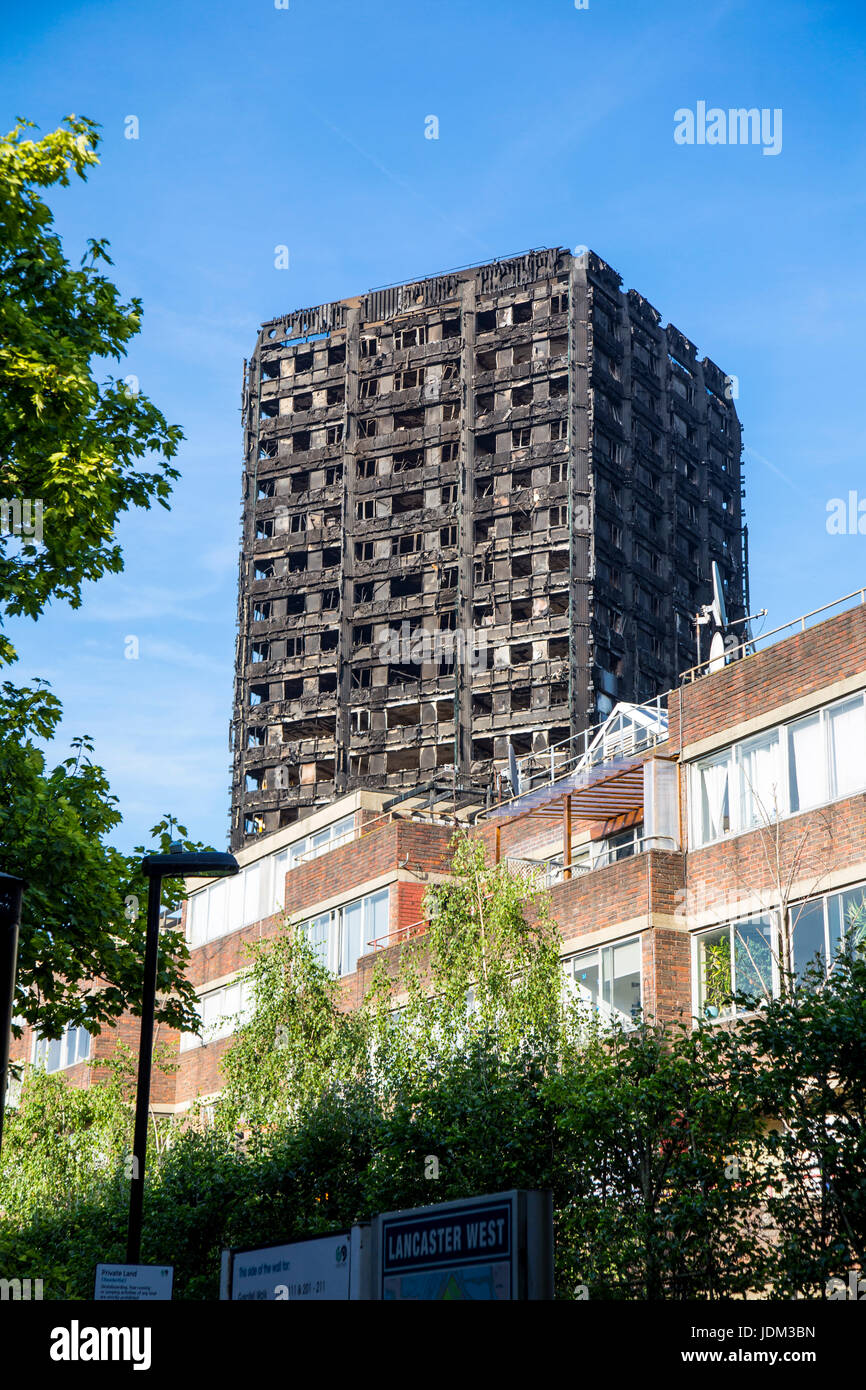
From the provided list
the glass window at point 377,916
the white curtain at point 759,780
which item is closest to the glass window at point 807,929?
the white curtain at point 759,780

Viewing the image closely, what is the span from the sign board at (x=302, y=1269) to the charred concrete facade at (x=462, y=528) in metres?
70.3

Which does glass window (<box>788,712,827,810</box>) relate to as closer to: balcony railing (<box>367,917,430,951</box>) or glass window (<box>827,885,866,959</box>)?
glass window (<box>827,885,866,959</box>)

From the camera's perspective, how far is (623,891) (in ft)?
113

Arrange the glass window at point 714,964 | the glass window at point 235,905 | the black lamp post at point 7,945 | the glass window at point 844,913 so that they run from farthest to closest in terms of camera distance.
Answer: the glass window at point 235,905 → the glass window at point 714,964 → the glass window at point 844,913 → the black lamp post at point 7,945

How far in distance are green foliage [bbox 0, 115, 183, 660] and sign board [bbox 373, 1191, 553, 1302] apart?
428 inches

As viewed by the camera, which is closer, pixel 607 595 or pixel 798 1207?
pixel 798 1207

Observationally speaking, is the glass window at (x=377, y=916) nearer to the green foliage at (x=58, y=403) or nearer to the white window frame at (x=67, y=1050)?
the white window frame at (x=67, y=1050)

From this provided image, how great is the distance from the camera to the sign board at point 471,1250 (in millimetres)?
8391

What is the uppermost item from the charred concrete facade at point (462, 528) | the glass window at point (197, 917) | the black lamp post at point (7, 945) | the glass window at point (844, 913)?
the charred concrete facade at point (462, 528)

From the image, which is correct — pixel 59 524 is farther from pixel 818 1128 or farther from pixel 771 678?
pixel 771 678

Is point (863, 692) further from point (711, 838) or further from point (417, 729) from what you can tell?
point (417, 729)

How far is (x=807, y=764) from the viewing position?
101 ft
